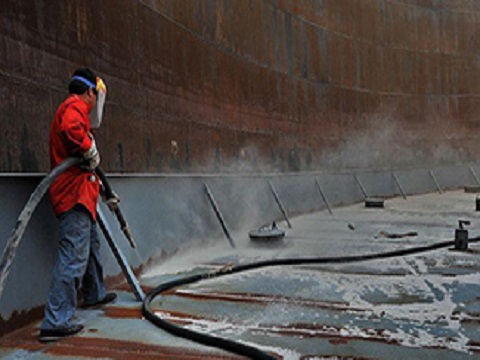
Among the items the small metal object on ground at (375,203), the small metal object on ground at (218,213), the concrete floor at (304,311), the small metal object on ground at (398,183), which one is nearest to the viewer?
the concrete floor at (304,311)

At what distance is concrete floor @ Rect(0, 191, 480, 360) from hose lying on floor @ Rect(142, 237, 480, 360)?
0.05 meters

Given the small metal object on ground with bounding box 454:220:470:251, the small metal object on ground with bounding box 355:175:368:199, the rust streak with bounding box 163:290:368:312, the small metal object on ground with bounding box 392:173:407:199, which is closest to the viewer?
the rust streak with bounding box 163:290:368:312

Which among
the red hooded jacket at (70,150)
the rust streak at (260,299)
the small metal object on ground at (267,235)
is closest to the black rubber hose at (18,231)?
the red hooded jacket at (70,150)

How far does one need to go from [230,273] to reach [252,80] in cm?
402

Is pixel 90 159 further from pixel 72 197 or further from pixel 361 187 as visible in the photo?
pixel 361 187

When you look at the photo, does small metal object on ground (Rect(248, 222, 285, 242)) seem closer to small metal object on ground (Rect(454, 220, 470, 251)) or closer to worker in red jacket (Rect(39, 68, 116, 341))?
small metal object on ground (Rect(454, 220, 470, 251))

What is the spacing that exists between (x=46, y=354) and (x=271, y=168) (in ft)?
18.2

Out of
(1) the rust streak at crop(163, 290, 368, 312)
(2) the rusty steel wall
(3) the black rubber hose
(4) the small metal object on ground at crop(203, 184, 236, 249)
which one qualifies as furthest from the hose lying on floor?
(2) the rusty steel wall

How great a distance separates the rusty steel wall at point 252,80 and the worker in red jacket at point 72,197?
0.41 metres

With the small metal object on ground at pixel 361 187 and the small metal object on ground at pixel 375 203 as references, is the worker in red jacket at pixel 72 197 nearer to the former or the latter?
the small metal object on ground at pixel 375 203

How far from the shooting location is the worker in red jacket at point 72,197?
2732 mm

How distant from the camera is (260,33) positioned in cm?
759

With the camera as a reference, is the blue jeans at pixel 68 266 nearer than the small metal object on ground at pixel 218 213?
Yes

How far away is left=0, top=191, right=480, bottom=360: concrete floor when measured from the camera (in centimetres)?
247
